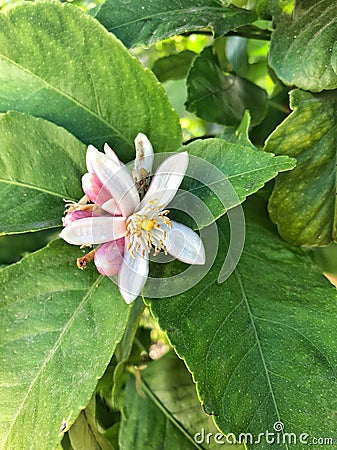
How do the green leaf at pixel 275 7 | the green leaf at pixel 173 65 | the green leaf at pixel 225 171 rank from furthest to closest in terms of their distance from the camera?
1. the green leaf at pixel 173 65
2. the green leaf at pixel 275 7
3. the green leaf at pixel 225 171

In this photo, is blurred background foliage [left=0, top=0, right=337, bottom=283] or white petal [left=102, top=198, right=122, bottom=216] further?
blurred background foliage [left=0, top=0, right=337, bottom=283]

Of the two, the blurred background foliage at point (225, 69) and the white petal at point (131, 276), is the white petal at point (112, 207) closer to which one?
the white petal at point (131, 276)

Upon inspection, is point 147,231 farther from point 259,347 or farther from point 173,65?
point 173,65

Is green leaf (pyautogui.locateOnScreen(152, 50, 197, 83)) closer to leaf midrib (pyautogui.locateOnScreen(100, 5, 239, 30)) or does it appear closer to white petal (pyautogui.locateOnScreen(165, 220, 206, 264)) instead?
leaf midrib (pyautogui.locateOnScreen(100, 5, 239, 30))

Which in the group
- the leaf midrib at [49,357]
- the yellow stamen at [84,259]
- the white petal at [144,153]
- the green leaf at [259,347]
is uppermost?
the white petal at [144,153]

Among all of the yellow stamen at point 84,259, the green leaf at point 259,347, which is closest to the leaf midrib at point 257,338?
the green leaf at point 259,347

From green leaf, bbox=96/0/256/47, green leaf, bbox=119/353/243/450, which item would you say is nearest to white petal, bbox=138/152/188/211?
green leaf, bbox=96/0/256/47

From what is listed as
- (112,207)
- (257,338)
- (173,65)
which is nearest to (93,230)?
(112,207)

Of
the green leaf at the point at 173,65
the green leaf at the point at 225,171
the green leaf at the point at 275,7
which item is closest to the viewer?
the green leaf at the point at 225,171
